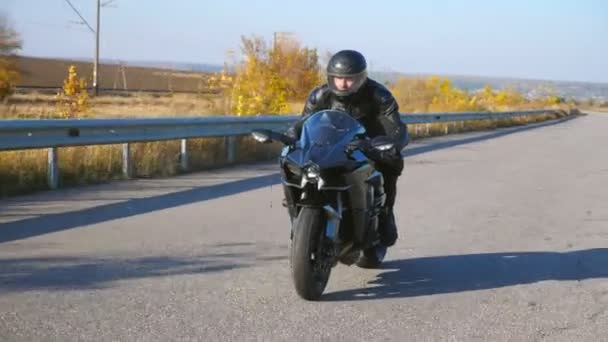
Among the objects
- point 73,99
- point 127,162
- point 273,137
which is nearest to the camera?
point 273,137

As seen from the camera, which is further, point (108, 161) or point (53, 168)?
point (108, 161)

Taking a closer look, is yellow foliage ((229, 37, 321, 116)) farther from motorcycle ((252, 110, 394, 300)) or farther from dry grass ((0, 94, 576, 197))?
motorcycle ((252, 110, 394, 300))

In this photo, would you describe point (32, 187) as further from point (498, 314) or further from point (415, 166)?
point (415, 166)

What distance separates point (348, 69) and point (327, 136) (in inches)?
25.4

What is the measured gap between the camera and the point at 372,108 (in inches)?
242

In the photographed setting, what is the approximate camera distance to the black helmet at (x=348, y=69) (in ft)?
19.1

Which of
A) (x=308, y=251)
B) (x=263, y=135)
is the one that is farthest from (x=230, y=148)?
(x=308, y=251)

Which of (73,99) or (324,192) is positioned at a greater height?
(324,192)

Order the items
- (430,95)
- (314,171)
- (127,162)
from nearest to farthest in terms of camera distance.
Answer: (314,171), (127,162), (430,95)

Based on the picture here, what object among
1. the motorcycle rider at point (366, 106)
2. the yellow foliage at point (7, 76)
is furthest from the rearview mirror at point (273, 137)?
the yellow foliage at point (7, 76)

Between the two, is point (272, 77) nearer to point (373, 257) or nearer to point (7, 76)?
point (373, 257)

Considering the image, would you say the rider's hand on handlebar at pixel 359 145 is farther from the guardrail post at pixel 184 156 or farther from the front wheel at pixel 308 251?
the guardrail post at pixel 184 156

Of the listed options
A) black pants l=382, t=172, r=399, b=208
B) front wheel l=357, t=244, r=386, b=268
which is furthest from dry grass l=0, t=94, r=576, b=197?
black pants l=382, t=172, r=399, b=208

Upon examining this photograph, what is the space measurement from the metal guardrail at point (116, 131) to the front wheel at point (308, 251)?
517cm
